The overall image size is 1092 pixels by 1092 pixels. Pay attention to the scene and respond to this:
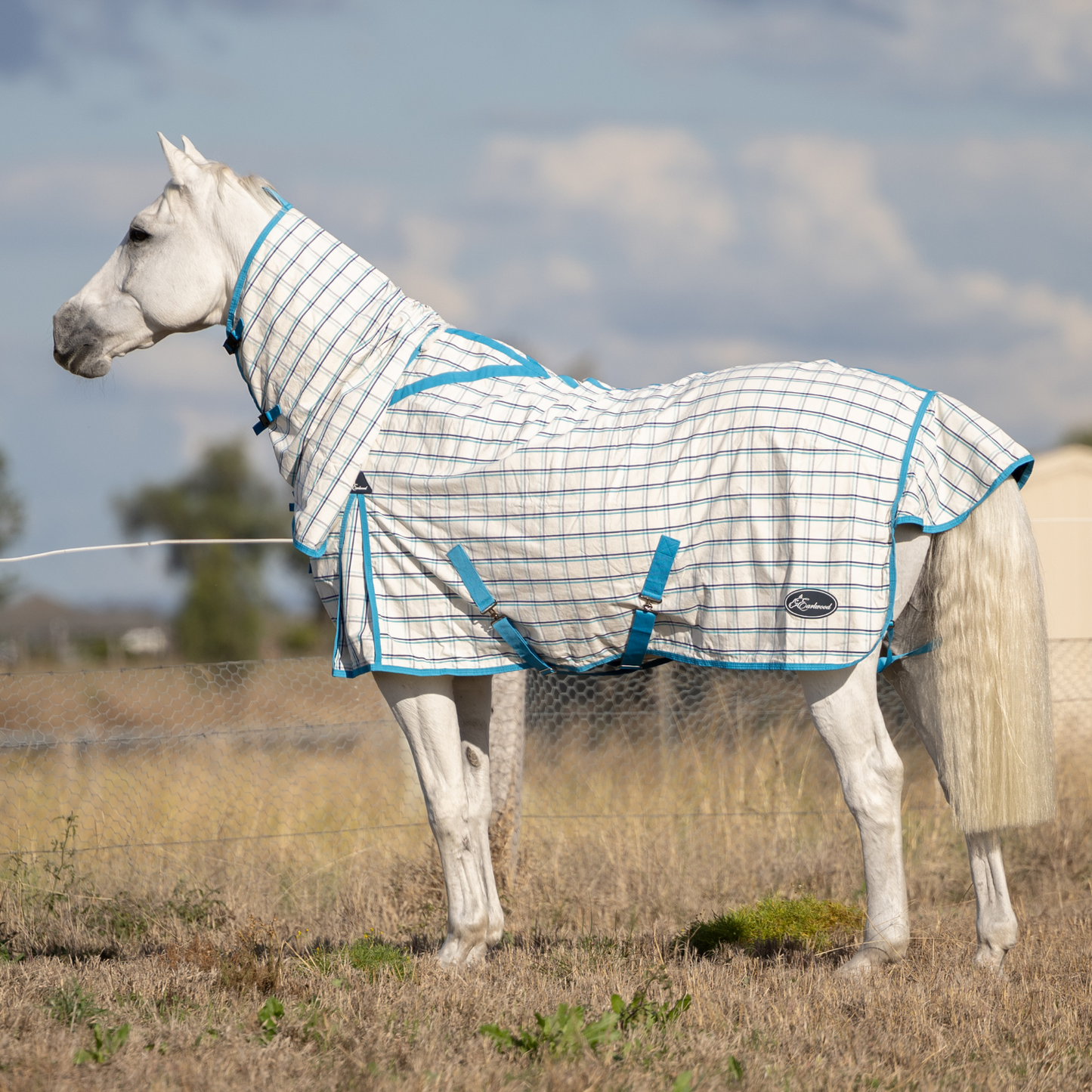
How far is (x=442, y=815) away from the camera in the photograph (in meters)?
3.85

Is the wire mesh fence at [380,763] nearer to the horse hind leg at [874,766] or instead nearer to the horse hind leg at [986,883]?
the horse hind leg at [986,883]

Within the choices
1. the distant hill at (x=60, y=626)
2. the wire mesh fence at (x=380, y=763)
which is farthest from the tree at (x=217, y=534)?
the wire mesh fence at (x=380, y=763)

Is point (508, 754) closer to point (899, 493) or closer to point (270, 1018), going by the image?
point (270, 1018)

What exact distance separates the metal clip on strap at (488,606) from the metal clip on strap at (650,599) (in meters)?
0.30

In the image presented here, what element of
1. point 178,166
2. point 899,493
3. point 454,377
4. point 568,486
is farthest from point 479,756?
point 178,166

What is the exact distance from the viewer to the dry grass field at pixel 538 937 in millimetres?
2871

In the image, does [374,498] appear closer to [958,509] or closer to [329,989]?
[329,989]

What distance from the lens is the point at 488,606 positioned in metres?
3.66

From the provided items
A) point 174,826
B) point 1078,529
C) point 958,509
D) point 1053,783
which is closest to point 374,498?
point 958,509

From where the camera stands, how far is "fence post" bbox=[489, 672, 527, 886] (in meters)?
5.36

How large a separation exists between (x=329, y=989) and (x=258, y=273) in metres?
2.30

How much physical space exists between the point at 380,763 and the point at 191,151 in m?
4.03

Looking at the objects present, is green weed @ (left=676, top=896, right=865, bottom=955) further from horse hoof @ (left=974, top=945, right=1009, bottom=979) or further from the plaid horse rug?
the plaid horse rug

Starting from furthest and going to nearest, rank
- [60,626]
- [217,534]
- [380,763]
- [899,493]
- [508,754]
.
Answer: [217,534] → [60,626] → [380,763] → [508,754] → [899,493]
